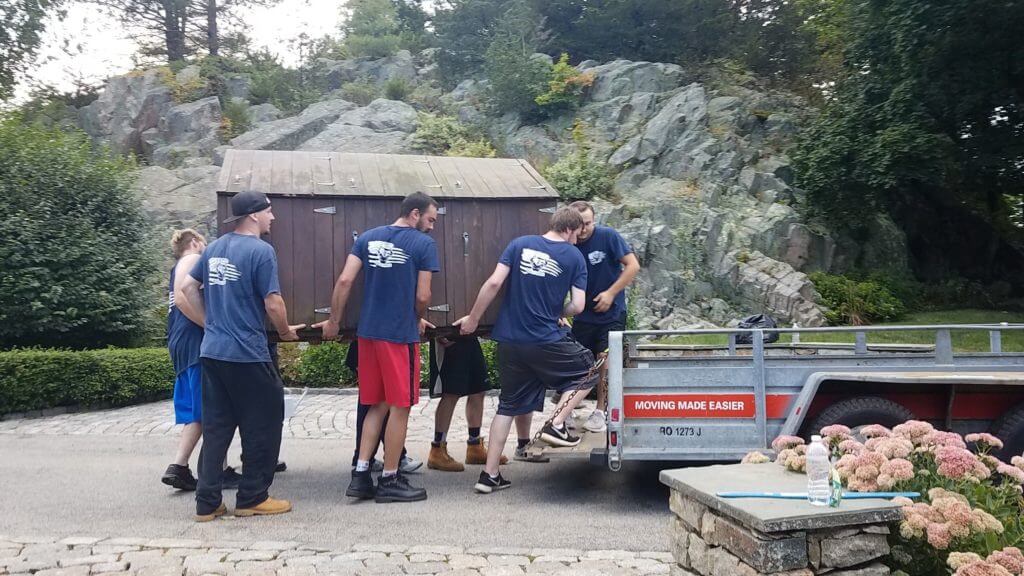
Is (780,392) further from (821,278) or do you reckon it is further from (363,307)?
(821,278)

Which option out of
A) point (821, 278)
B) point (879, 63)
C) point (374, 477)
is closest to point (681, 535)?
point (374, 477)

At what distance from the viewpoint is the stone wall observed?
272 centimetres

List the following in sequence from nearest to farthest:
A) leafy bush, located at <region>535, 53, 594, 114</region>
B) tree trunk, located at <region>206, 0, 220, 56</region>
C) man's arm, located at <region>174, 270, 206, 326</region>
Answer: man's arm, located at <region>174, 270, 206, 326</region>, leafy bush, located at <region>535, 53, 594, 114</region>, tree trunk, located at <region>206, 0, 220, 56</region>

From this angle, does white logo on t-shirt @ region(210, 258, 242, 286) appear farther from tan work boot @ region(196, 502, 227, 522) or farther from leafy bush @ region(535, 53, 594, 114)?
leafy bush @ region(535, 53, 594, 114)

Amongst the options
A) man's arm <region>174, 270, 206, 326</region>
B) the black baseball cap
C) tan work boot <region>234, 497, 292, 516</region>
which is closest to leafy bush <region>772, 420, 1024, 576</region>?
tan work boot <region>234, 497, 292, 516</region>

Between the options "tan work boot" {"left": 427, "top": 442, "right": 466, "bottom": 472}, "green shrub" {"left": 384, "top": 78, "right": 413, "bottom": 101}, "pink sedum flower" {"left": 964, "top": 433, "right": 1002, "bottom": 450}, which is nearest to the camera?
"pink sedum flower" {"left": 964, "top": 433, "right": 1002, "bottom": 450}

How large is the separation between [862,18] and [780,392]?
53.5 ft

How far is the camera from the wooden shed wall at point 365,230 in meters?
5.90

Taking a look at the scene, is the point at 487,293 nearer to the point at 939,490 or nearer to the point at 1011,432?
the point at 939,490

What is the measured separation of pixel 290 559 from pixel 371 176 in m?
3.31

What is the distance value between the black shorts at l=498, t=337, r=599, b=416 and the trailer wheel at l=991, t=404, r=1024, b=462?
2761 millimetres

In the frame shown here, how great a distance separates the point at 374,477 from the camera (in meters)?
6.33

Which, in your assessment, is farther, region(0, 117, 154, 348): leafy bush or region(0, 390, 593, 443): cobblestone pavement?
region(0, 117, 154, 348): leafy bush

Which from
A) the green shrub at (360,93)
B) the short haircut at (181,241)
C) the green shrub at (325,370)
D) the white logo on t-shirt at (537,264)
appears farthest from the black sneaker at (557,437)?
the green shrub at (360,93)
